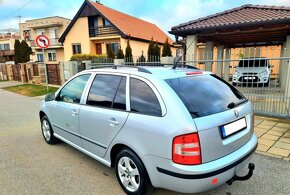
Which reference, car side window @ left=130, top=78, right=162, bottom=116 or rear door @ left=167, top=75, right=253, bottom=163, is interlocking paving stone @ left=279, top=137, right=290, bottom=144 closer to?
rear door @ left=167, top=75, right=253, bottom=163

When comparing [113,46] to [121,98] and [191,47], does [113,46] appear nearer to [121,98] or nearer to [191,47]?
[191,47]

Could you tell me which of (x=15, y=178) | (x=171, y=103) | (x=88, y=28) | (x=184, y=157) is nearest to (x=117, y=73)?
(x=171, y=103)

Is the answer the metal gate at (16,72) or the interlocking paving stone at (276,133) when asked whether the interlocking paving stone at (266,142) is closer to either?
the interlocking paving stone at (276,133)

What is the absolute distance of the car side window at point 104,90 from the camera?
3.01 metres

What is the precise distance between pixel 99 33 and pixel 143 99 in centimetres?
2272

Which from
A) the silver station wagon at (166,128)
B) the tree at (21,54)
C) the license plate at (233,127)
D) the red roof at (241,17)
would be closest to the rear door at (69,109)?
the silver station wagon at (166,128)

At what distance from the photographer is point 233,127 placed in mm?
2545

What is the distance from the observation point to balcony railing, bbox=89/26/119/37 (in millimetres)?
22500

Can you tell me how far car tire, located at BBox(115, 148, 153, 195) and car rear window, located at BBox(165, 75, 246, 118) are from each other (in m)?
0.91

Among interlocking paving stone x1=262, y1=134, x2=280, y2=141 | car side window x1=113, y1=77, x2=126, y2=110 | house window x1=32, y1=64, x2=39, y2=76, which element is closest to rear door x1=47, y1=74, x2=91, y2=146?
car side window x1=113, y1=77, x2=126, y2=110

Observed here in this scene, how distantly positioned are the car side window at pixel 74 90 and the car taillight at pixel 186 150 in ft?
6.55

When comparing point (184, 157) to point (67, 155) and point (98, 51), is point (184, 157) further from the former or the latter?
point (98, 51)

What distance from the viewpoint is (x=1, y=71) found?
70.8 ft

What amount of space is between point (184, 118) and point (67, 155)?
9.07 feet
